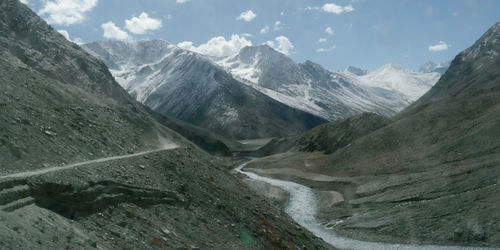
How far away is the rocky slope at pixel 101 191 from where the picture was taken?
2139 centimetres

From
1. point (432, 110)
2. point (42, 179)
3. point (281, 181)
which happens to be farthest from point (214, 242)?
point (432, 110)

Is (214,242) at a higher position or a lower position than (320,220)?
higher

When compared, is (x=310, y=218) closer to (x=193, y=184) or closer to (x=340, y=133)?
(x=193, y=184)

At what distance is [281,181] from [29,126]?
257 ft

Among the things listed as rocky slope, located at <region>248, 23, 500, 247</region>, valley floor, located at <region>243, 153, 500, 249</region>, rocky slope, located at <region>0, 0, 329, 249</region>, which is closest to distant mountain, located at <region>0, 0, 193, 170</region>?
rocky slope, located at <region>0, 0, 329, 249</region>

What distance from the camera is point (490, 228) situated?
43.9m

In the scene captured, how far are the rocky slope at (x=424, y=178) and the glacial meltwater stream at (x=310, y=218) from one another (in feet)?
4.92

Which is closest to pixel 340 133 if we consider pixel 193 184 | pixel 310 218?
pixel 310 218

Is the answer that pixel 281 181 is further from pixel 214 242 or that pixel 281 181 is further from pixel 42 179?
pixel 42 179

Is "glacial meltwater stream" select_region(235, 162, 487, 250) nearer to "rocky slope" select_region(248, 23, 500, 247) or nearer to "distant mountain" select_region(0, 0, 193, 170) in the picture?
"rocky slope" select_region(248, 23, 500, 247)

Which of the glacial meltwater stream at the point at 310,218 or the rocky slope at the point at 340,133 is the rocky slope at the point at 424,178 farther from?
the rocky slope at the point at 340,133

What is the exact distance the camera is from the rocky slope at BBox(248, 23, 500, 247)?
48.7m

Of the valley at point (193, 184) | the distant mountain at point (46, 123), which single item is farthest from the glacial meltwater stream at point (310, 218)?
the distant mountain at point (46, 123)

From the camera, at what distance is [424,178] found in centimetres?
6606
